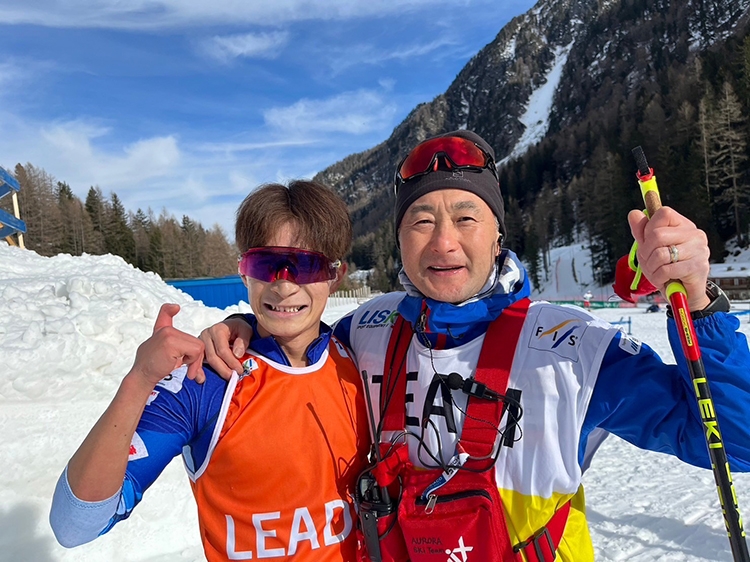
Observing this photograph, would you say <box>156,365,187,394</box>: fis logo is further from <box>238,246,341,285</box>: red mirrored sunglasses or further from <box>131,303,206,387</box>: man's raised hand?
<box>238,246,341,285</box>: red mirrored sunglasses

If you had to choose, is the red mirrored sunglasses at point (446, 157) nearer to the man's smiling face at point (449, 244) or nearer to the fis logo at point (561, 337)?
the man's smiling face at point (449, 244)

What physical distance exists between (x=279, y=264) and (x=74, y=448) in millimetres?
4010

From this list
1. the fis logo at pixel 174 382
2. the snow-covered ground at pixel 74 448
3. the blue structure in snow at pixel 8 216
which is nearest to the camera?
the fis logo at pixel 174 382

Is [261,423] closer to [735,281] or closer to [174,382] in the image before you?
[174,382]

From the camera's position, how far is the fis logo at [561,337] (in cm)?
167

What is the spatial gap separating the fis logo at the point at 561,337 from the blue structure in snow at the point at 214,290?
1629cm

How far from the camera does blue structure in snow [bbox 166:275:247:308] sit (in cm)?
1759

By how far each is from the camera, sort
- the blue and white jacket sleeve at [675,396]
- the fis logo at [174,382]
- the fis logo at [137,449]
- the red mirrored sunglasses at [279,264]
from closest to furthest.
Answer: the blue and white jacket sleeve at [675,396] < the fis logo at [137,449] < the fis logo at [174,382] < the red mirrored sunglasses at [279,264]

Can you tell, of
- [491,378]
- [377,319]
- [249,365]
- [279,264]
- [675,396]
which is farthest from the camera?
[377,319]

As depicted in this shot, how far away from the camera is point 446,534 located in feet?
5.37

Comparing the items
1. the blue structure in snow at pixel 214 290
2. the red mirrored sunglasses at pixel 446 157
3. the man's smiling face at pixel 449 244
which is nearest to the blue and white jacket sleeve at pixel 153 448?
the man's smiling face at pixel 449 244

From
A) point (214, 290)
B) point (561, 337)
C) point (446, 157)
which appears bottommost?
point (561, 337)

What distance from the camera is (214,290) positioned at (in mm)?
17984

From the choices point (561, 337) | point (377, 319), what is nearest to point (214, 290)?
point (377, 319)
